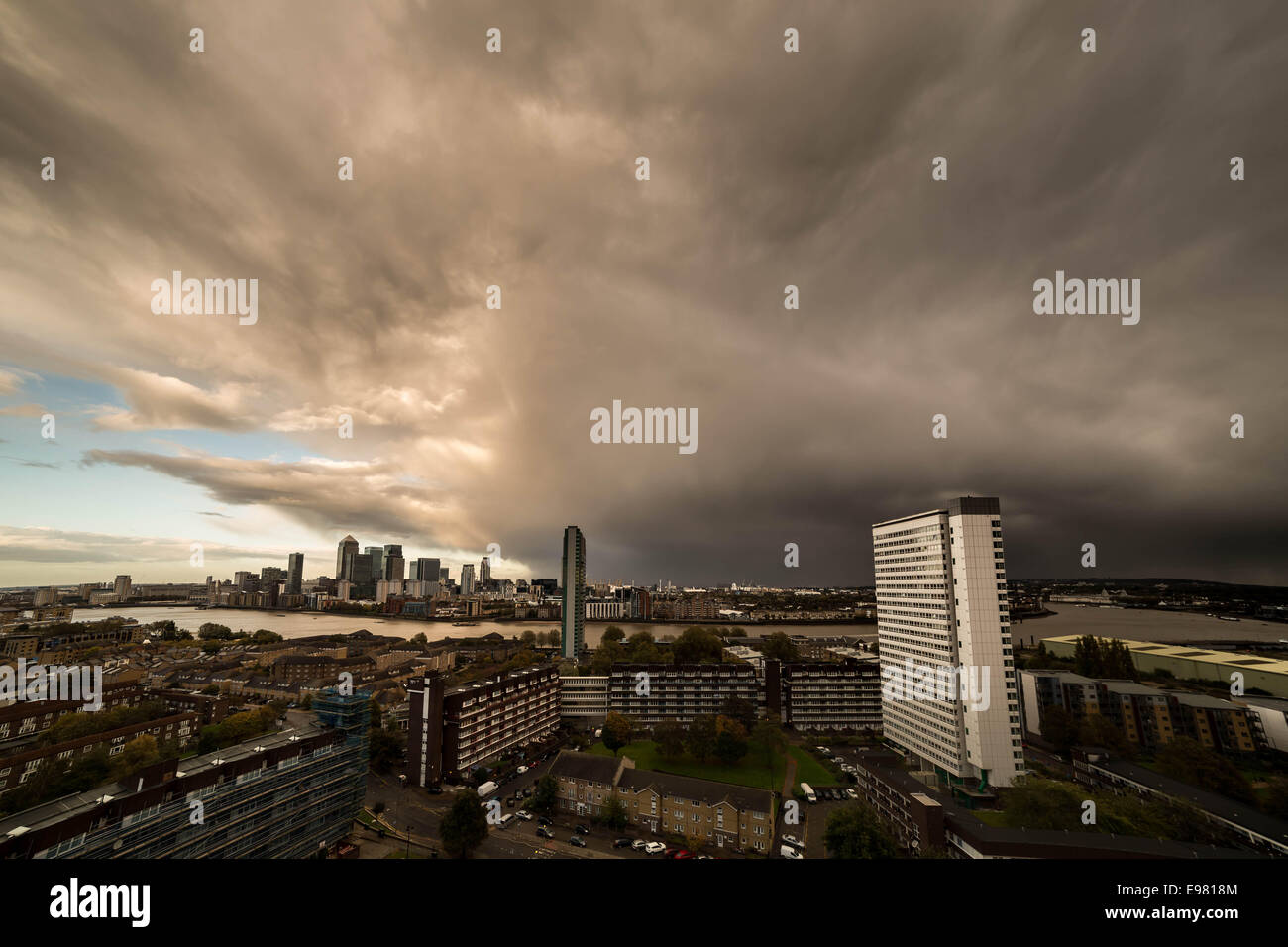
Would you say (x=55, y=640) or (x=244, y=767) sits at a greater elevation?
(x=244, y=767)

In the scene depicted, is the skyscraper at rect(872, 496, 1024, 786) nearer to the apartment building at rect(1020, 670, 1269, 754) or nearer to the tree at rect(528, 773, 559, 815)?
the apartment building at rect(1020, 670, 1269, 754)

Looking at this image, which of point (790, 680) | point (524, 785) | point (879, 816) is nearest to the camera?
point (879, 816)

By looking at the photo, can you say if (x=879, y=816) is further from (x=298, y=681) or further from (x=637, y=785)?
(x=298, y=681)

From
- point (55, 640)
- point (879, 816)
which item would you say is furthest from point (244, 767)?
point (55, 640)

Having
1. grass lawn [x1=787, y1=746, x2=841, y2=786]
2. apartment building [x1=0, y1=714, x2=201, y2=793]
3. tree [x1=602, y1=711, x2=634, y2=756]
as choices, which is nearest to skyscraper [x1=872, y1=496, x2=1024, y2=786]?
grass lawn [x1=787, y1=746, x2=841, y2=786]

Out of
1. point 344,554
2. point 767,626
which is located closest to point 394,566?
point 344,554
